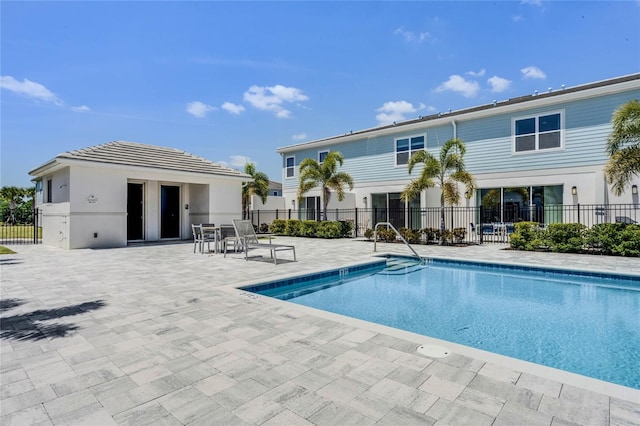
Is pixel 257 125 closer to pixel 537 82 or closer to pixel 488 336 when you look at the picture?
pixel 537 82

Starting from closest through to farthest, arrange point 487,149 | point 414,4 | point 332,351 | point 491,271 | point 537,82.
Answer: point 332,351, point 491,271, point 414,4, point 487,149, point 537,82

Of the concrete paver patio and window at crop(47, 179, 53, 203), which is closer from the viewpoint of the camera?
the concrete paver patio

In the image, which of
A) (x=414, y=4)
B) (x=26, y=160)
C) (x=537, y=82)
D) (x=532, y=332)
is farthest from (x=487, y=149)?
(x=26, y=160)

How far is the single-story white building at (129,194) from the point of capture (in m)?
13.1

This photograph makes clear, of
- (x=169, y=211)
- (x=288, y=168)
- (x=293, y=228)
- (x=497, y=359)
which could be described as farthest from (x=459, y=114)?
(x=497, y=359)

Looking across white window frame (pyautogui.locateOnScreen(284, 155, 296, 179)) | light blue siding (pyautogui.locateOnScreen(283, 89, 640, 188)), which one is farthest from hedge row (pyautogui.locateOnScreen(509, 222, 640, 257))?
white window frame (pyautogui.locateOnScreen(284, 155, 296, 179))

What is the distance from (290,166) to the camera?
25.0 metres

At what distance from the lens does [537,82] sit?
18.6 metres

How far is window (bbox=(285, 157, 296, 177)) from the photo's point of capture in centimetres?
2477

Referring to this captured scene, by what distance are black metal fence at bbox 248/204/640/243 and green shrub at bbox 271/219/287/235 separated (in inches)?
74.7

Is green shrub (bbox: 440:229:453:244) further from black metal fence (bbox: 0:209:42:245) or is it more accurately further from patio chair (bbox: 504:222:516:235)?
black metal fence (bbox: 0:209:42:245)

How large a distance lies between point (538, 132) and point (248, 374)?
16.9 metres

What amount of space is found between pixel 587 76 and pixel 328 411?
20.9 metres

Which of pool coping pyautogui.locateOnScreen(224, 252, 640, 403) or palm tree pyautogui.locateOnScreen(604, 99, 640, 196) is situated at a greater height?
palm tree pyautogui.locateOnScreen(604, 99, 640, 196)
